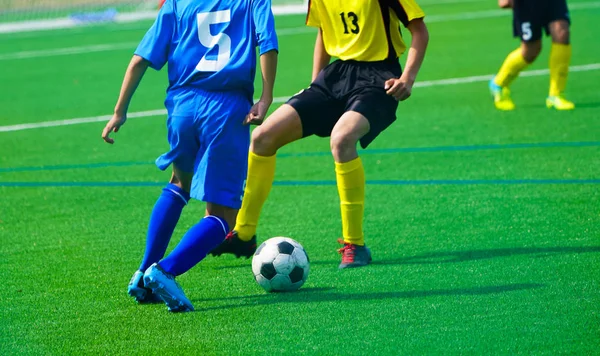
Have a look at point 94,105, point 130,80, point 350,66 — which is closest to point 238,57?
point 130,80

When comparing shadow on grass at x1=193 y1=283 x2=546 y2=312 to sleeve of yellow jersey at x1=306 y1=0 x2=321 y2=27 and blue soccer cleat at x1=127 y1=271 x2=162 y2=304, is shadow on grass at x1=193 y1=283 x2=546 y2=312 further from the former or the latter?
sleeve of yellow jersey at x1=306 y1=0 x2=321 y2=27

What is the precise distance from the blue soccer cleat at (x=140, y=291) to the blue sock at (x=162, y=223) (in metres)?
0.10

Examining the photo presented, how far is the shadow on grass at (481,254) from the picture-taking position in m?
Answer: 5.78

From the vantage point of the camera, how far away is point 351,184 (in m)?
5.75

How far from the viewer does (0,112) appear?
1197 cm

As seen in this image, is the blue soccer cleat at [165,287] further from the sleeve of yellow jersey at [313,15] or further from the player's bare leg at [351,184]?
the sleeve of yellow jersey at [313,15]

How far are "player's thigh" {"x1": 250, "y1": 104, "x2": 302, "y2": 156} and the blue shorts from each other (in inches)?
21.7

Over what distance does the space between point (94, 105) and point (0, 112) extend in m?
1.08

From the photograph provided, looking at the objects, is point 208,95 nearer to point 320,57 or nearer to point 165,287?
Answer: point 165,287

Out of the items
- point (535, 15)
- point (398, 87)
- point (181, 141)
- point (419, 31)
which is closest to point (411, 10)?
point (419, 31)

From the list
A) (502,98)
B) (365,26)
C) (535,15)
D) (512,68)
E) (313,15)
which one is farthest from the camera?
(502,98)

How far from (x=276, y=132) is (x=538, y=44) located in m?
5.23

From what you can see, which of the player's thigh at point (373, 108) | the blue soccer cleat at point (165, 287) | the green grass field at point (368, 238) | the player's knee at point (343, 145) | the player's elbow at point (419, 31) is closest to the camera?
the green grass field at point (368, 238)

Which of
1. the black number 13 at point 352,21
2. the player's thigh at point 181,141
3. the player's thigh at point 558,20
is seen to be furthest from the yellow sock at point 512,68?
the player's thigh at point 181,141
